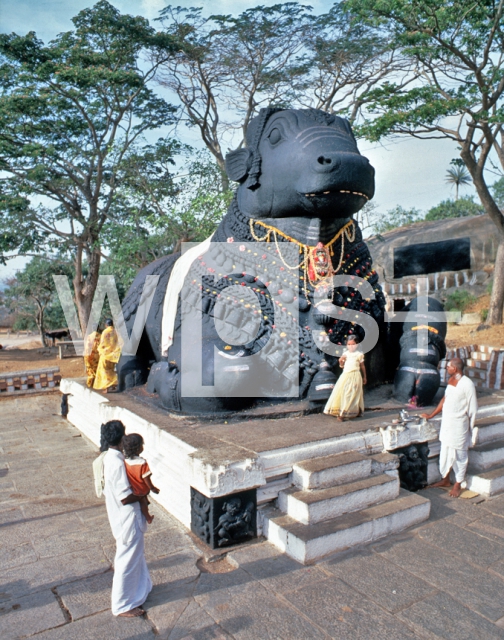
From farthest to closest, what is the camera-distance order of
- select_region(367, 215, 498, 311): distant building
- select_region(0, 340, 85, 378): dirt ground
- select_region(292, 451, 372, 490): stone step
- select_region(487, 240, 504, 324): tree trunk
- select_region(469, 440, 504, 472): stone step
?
select_region(367, 215, 498, 311): distant building → select_region(0, 340, 85, 378): dirt ground → select_region(487, 240, 504, 324): tree trunk → select_region(469, 440, 504, 472): stone step → select_region(292, 451, 372, 490): stone step

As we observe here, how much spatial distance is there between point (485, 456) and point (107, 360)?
4.13 meters

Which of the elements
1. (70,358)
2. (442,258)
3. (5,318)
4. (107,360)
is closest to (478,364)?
(107,360)

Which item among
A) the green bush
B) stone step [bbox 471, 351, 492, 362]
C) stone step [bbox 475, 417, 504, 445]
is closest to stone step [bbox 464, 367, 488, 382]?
stone step [bbox 471, 351, 492, 362]

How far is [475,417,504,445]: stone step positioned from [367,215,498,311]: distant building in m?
19.5

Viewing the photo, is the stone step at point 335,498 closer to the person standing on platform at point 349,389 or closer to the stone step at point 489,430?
the person standing on platform at point 349,389

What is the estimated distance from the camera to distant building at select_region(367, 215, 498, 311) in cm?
2416

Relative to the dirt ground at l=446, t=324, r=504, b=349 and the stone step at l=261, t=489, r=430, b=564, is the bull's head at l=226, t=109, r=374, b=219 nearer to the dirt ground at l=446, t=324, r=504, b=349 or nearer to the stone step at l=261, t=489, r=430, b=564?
the stone step at l=261, t=489, r=430, b=564

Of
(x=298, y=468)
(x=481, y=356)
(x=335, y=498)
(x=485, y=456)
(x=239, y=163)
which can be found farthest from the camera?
(x=481, y=356)

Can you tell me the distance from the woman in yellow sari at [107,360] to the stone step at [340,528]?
316 centimetres

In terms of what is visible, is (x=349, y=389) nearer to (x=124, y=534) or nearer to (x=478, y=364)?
(x=124, y=534)

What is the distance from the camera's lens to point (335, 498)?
3.44m

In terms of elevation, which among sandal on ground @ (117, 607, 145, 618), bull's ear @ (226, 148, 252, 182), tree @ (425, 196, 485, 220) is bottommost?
A: sandal on ground @ (117, 607, 145, 618)

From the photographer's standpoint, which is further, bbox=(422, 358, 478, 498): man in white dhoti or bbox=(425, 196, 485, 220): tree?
bbox=(425, 196, 485, 220): tree

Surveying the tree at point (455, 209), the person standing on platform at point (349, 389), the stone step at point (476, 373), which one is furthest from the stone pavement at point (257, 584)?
the tree at point (455, 209)
